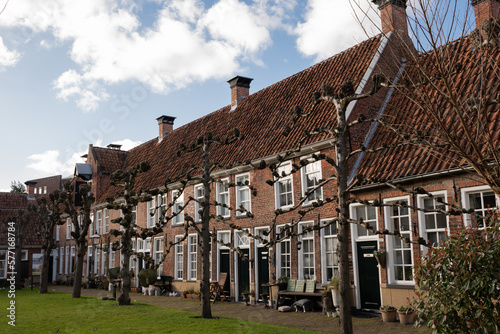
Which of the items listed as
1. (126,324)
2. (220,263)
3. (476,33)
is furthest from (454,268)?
(220,263)

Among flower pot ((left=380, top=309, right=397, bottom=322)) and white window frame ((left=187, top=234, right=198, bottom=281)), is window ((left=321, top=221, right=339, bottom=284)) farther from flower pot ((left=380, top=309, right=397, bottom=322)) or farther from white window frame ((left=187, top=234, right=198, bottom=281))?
white window frame ((left=187, top=234, right=198, bottom=281))

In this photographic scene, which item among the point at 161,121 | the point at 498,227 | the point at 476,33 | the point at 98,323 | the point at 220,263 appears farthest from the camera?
the point at 161,121

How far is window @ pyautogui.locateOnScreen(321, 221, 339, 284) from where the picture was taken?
14969 mm

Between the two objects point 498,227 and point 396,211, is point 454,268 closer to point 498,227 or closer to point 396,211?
point 498,227

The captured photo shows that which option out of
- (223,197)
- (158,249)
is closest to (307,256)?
(223,197)

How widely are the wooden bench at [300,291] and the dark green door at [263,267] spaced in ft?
5.28

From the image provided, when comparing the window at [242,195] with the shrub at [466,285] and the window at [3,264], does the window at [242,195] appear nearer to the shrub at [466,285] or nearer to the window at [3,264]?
the shrub at [466,285]

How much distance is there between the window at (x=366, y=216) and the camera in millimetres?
13969

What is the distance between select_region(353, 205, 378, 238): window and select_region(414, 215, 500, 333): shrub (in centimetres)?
601

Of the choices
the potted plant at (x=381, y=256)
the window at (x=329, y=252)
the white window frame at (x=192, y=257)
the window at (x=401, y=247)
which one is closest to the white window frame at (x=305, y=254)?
the window at (x=329, y=252)

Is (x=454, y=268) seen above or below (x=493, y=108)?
below

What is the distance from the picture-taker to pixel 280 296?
15.9m

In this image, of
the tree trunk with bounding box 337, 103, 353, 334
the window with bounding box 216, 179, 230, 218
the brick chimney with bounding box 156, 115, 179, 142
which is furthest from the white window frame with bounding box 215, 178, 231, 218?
the tree trunk with bounding box 337, 103, 353, 334

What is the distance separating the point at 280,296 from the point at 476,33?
1187 centimetres
